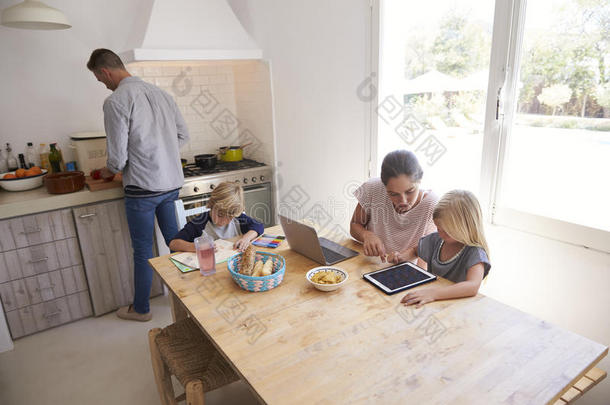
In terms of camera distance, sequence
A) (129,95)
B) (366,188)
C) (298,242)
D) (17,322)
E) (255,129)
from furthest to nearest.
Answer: (255,129) → (17,322) → (129,95) → (366,188) → (298,242)

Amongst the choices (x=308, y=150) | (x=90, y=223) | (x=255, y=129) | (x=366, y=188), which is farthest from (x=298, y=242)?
(x=255, y=129)

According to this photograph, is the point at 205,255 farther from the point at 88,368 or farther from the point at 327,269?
the point at 88,368

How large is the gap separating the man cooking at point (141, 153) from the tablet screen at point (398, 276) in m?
1.69

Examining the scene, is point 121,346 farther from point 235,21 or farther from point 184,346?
point 235,21

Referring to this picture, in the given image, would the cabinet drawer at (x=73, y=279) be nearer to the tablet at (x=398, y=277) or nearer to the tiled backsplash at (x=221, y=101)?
the tiled backsplash at (x=221, y=101)

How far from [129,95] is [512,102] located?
7.00ft

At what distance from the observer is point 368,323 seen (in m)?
1.32

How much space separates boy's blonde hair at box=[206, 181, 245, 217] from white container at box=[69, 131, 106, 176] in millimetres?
1462

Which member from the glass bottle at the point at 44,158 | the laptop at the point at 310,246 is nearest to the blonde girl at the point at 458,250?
the laptop at the point at 310,246

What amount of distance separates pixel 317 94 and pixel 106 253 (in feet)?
6.19

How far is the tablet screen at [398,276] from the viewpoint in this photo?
61.4 inches

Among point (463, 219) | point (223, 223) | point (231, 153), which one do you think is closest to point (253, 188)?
point (231, 153)

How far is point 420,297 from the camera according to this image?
1428 millimetres

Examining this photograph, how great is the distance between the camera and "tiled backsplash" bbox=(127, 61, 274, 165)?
349 centimetres
